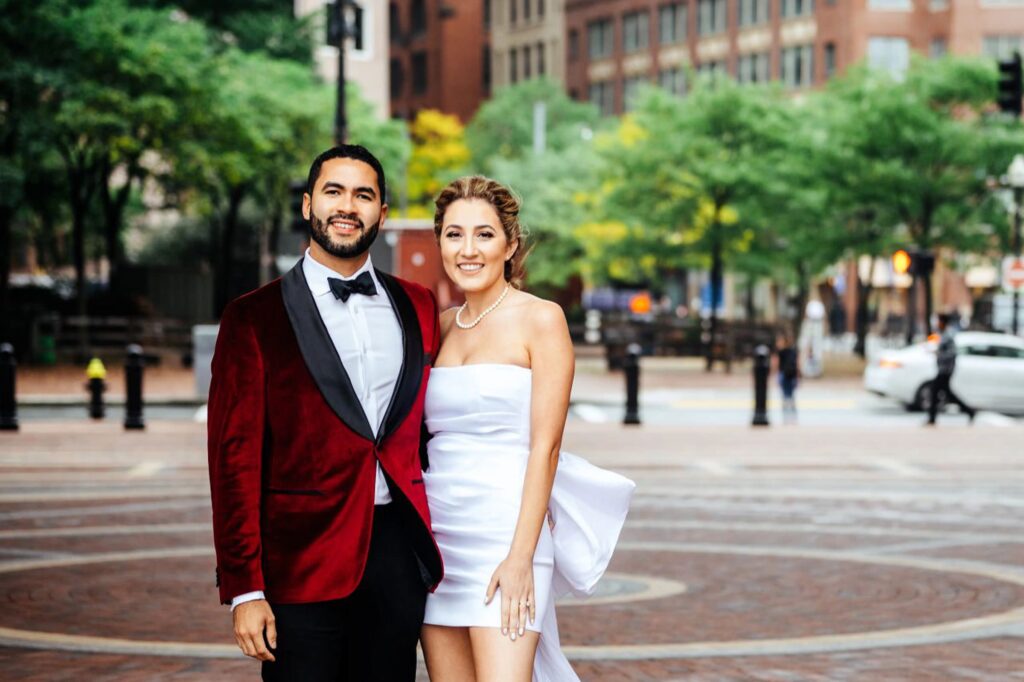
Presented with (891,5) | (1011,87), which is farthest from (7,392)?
(891,5)

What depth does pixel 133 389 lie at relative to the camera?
21.0 m

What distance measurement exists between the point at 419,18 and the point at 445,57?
485 centimetres

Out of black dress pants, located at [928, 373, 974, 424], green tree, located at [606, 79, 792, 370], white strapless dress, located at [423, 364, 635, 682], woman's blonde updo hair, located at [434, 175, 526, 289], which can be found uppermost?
green tree, located at [606, 79, 792, 370]

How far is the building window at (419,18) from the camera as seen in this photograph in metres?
108

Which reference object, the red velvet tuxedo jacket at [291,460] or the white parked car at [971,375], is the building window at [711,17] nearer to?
the white parked car at [971,375]

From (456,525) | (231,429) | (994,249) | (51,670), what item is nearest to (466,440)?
(456,525)

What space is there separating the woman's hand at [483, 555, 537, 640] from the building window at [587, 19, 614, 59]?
96375mm

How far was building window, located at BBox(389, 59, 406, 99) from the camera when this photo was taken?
110125 mm

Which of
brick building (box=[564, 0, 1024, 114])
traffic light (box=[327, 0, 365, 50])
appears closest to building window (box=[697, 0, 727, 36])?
brick building (box=[564, 0, 1024, 114])

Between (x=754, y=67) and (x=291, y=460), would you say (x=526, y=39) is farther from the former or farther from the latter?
(x=291, y=460)

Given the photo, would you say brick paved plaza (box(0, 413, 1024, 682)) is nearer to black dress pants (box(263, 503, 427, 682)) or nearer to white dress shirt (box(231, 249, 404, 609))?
black dress pants (box(263, 503, 427, 682))

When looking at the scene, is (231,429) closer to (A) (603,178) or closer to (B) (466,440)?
(B) (466,440)

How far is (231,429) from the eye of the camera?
4133 mm

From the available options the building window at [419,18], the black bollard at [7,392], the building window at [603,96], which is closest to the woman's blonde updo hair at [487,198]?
the black bollard at [7,392]
